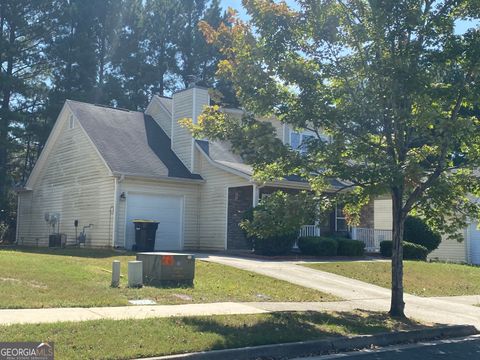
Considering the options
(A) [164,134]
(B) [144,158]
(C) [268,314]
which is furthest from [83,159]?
(C) [268,314]

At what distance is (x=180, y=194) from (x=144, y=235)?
128 inches

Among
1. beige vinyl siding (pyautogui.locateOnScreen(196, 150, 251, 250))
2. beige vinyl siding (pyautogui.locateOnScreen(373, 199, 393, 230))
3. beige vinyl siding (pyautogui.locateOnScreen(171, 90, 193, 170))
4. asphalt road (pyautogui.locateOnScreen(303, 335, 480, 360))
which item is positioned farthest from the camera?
beige vinyl siding (pyautogui.locateOnScreen(373, 199, 393, 230))

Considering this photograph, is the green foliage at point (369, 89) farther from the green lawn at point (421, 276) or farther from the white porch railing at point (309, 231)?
the white porch railing at point (309, 231)

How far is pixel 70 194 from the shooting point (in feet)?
82.2

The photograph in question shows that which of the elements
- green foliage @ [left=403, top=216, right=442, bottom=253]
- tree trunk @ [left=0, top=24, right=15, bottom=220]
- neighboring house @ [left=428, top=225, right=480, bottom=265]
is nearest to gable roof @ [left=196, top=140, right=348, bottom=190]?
green foliage @ [left=403, top=216, right=442, bottom=253]

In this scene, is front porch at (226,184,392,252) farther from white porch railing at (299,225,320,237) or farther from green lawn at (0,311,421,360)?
green lawn at (0,311,421,360)

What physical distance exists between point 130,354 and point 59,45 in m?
37.2

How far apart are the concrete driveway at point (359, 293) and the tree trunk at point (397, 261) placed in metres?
0.60

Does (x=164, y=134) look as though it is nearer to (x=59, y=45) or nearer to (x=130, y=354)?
(x=59, y=45)

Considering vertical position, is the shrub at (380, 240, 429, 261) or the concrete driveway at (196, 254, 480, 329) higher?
the shrub at (380, 240, 429, 261)

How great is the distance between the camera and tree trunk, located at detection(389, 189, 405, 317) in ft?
38.1

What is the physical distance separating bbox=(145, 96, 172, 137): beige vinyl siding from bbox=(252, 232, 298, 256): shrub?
857 cm

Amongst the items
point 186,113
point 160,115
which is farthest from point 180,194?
point 160,115

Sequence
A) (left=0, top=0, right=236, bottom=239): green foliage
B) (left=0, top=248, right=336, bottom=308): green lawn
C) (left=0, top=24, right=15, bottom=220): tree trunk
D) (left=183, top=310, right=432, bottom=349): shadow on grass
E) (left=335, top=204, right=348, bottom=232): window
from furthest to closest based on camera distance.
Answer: (left=0, top=0, right=236, bottom=239): green foliage < (left=0, top=24, right=15, bottom=220): tree trunk < (left=335, top=204, right=348, bottom=232): window < (left=0, top=248, right=336, bottom=308): green lawn < (left=183, top=310, right=432, bottom=349): shadow on grass
